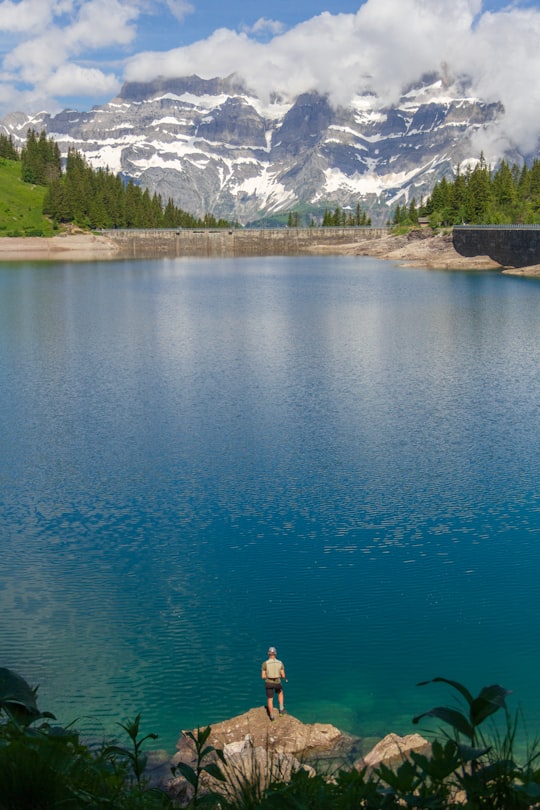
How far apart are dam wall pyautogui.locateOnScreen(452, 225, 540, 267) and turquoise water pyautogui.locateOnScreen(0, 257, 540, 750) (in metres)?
83.1

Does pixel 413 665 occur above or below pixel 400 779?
below

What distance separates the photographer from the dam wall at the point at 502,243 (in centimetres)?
13075

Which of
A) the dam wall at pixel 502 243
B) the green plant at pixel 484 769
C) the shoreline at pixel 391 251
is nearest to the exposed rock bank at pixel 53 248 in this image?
the shoreline at pixel 391 251

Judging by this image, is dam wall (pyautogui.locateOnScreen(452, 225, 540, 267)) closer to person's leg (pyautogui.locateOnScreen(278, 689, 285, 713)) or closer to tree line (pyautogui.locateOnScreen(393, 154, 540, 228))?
tree line (pyautogui.locateOnScreen(393, 154, 540, 228))

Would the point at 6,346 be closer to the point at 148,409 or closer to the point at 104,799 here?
the point at 148,409

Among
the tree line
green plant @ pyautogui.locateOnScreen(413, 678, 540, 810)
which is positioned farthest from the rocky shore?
the tree line

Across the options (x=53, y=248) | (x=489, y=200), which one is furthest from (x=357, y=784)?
(x=53, y=248)

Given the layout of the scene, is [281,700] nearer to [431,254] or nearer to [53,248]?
[431,254]

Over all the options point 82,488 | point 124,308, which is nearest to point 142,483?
point 82,488

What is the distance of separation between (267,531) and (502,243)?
126213 millimetres

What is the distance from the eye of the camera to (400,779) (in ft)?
18.8

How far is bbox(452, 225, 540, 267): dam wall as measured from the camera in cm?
13075

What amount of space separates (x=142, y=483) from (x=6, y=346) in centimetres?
3312

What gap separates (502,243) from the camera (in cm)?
13975
